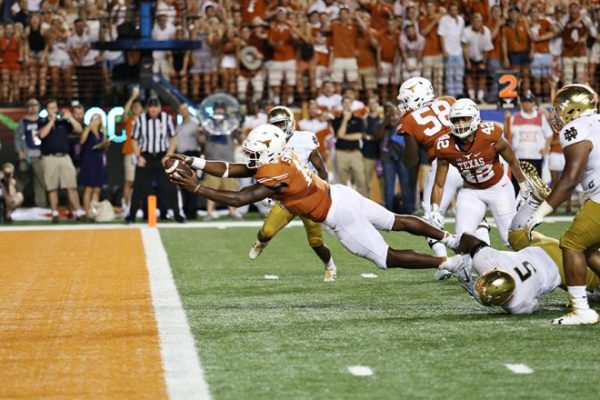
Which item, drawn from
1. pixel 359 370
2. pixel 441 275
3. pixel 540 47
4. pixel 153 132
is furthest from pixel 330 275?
pixel 540 47

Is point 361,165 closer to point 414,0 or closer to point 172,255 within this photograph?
point 414,0

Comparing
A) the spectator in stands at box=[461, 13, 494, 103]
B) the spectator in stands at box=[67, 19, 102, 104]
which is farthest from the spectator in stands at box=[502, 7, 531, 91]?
the spectator in stands at box=[67, 19, 102, 104]

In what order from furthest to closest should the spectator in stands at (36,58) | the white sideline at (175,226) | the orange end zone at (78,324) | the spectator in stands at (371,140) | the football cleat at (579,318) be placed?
the spectator in stands at (36,58)
the spectator in stands at (371,140)
the white sideline at (175,226)
the football cleat at (579,318)
the orange end zone at (78,324)

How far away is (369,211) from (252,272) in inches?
106

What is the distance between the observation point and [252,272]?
37.7ft

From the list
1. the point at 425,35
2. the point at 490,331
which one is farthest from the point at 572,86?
the point at 425,35

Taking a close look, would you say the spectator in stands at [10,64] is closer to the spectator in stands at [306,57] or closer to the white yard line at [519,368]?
the spectator in stands at [306,57]

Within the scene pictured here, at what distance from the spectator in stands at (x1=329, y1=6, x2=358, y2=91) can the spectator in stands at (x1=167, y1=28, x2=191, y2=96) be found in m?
2.35

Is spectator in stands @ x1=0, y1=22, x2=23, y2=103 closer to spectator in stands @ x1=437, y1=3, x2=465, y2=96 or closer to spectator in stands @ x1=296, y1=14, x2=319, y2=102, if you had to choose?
spectator in stands @ x1=296, y1=14, x2=319, y2=102

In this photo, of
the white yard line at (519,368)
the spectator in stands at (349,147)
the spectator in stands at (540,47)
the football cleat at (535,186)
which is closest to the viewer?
the white yard line at (519,368)

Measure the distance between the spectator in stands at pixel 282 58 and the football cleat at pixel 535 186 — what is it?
1079 centimetres

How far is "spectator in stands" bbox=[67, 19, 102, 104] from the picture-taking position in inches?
800

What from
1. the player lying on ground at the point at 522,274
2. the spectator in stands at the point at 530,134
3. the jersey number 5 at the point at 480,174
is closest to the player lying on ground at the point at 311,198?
the player lying on ground at the point at 522,274

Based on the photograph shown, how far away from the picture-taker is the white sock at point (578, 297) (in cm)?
779
